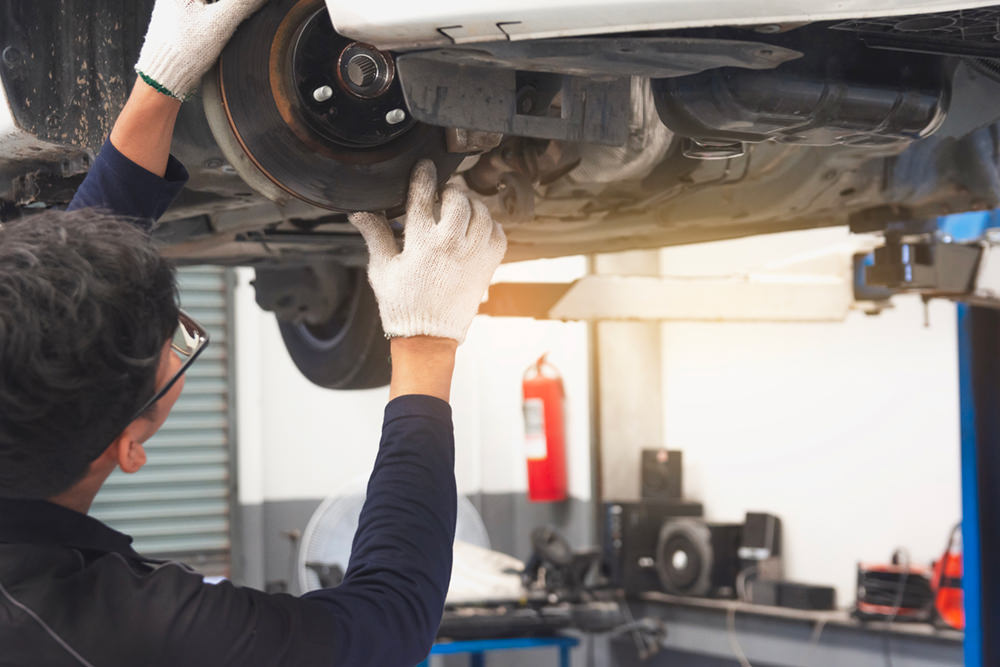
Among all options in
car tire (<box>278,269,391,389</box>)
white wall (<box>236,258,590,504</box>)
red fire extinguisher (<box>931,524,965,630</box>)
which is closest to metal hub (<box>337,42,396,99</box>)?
car tire (<box>278,269,391,389</box>)

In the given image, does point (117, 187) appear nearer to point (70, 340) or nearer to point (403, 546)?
point (70, 340)

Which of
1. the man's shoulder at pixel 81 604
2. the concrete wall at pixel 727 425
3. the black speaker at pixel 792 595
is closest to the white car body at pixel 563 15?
the man's shoulder at pixel 81 604

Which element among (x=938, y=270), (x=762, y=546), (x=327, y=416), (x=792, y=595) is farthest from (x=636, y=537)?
(x=938, y=270)

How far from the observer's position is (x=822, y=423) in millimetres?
5203

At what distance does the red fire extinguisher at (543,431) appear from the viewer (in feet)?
19.9

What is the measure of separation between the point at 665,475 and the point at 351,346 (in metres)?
3.29

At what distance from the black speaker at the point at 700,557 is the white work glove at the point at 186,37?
441cm

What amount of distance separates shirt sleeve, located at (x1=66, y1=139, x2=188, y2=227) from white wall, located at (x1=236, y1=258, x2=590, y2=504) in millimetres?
4545

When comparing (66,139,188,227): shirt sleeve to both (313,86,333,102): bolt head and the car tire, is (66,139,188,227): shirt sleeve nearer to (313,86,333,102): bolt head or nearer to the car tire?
(313,86,333,102): bolt head

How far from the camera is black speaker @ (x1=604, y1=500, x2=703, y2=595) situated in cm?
557

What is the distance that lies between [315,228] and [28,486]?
4.32 ft

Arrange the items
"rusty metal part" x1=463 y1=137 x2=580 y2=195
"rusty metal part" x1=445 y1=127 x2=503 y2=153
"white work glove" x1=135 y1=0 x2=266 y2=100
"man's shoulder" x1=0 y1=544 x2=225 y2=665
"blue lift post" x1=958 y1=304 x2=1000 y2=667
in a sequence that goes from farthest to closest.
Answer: "blue lift post" x1=958 y1=304 x2=1000 y2=667 → "rusty metal part" x1=463 y1=137 x2=580 y2=195 → "rusty metal part" x1=445 y1=127 x2=503 y2=153 → "white work glove" x1=135 y1=0 x2=266 y2=100 → "man's shoulder" x1=0 y1=544 x2=225 y2=665

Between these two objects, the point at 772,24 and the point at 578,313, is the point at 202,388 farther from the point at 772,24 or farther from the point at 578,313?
the point at 772,24

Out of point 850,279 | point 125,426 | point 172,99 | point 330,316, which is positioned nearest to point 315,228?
point 330,316
